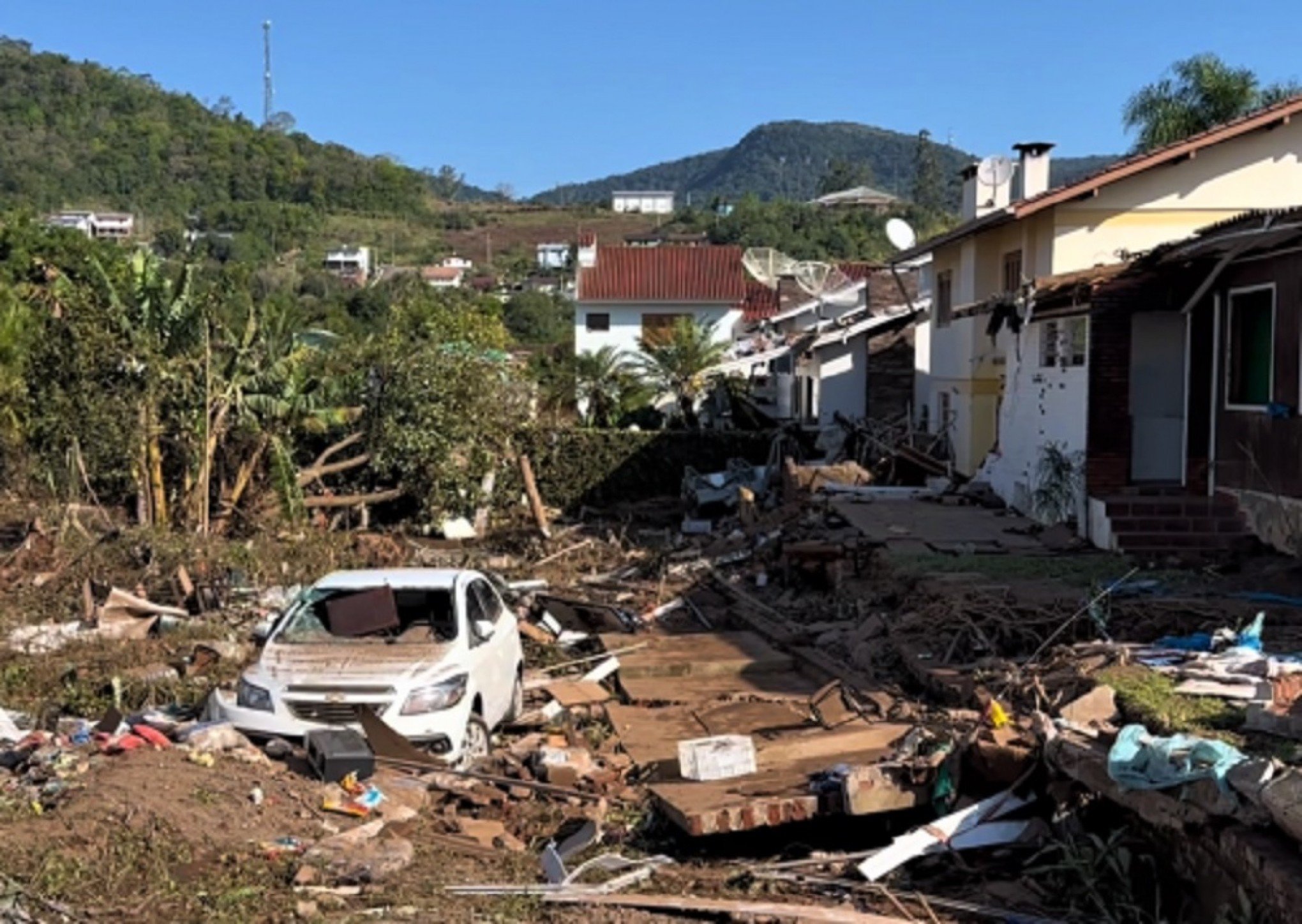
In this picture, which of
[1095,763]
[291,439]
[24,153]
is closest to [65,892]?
[1095,763]

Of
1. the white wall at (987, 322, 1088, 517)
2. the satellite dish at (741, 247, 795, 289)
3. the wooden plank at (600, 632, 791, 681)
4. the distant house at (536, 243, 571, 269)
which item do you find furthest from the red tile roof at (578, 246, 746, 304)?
the distant house at (536, 243, 571, 269)

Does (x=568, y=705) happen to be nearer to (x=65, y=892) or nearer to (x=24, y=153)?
(x=65, y=892)

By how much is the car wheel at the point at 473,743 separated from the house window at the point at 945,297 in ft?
63.1

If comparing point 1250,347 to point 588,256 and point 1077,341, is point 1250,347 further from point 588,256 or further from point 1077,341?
point 588,256

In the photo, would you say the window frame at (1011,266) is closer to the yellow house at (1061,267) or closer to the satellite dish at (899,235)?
the yellow house at (1061,267)

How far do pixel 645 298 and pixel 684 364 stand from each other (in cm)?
1688

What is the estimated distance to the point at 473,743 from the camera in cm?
1093

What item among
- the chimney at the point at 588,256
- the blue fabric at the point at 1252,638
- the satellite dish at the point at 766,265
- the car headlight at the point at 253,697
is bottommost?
the car headlight at the point at 253,697

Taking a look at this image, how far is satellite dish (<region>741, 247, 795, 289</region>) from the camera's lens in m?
43.5

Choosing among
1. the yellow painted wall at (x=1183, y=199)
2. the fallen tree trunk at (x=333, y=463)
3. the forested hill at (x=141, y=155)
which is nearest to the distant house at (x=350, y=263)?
the forested hill at (x=141, y=155)

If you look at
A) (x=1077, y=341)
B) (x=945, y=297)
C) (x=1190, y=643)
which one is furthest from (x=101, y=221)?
(x=1190, y=643)

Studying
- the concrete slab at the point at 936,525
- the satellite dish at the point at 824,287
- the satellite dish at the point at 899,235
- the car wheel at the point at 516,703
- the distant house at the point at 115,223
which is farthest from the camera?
the distant house at the point at 115,223

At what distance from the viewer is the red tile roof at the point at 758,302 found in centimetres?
5725

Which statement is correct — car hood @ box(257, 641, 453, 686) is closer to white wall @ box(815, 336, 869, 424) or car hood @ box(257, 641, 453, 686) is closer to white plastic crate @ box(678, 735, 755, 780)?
white plastic crate @ box(678, 735, 755, 780)
